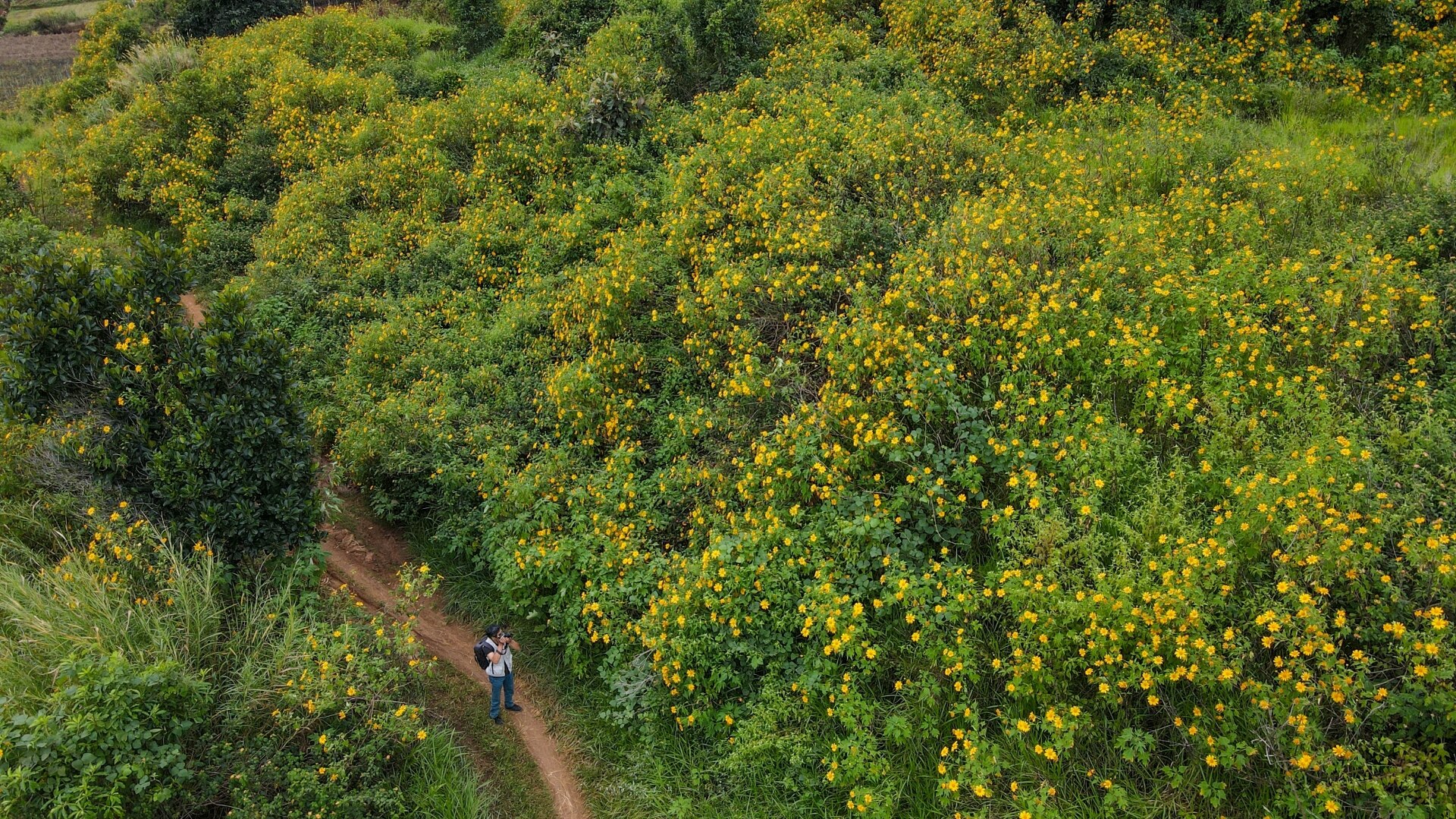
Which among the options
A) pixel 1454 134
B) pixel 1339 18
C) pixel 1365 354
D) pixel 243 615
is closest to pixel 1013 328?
pixel 1365 354

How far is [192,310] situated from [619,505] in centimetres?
1070

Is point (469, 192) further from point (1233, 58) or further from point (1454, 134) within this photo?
point (1454, 134)

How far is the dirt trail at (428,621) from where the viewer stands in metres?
6.42

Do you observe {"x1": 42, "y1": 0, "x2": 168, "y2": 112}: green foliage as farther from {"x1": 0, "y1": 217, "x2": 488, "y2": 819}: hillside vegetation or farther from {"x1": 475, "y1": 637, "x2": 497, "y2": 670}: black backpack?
{"x1": 475, "y1": 637, "x2": 497, "y2": 670}: black backpack

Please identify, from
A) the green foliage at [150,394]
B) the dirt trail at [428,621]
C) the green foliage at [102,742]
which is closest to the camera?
the green foliage at [102,742]

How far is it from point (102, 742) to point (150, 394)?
2.96 metres

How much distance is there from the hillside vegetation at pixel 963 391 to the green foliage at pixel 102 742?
2806 millimetres

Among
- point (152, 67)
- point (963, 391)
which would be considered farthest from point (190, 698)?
point (152, 67)

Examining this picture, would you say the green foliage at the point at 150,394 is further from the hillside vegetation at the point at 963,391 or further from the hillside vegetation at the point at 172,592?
the hillside vegetation at the point at 963,391

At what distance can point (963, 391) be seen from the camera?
6.09 meters

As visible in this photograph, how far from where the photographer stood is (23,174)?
53.6ft

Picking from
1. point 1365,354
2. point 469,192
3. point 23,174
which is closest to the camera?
point 1365,354

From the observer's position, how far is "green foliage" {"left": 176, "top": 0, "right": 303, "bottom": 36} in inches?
846

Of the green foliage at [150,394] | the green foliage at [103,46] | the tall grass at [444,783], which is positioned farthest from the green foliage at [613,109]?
A: the green foliage at [103,46]
